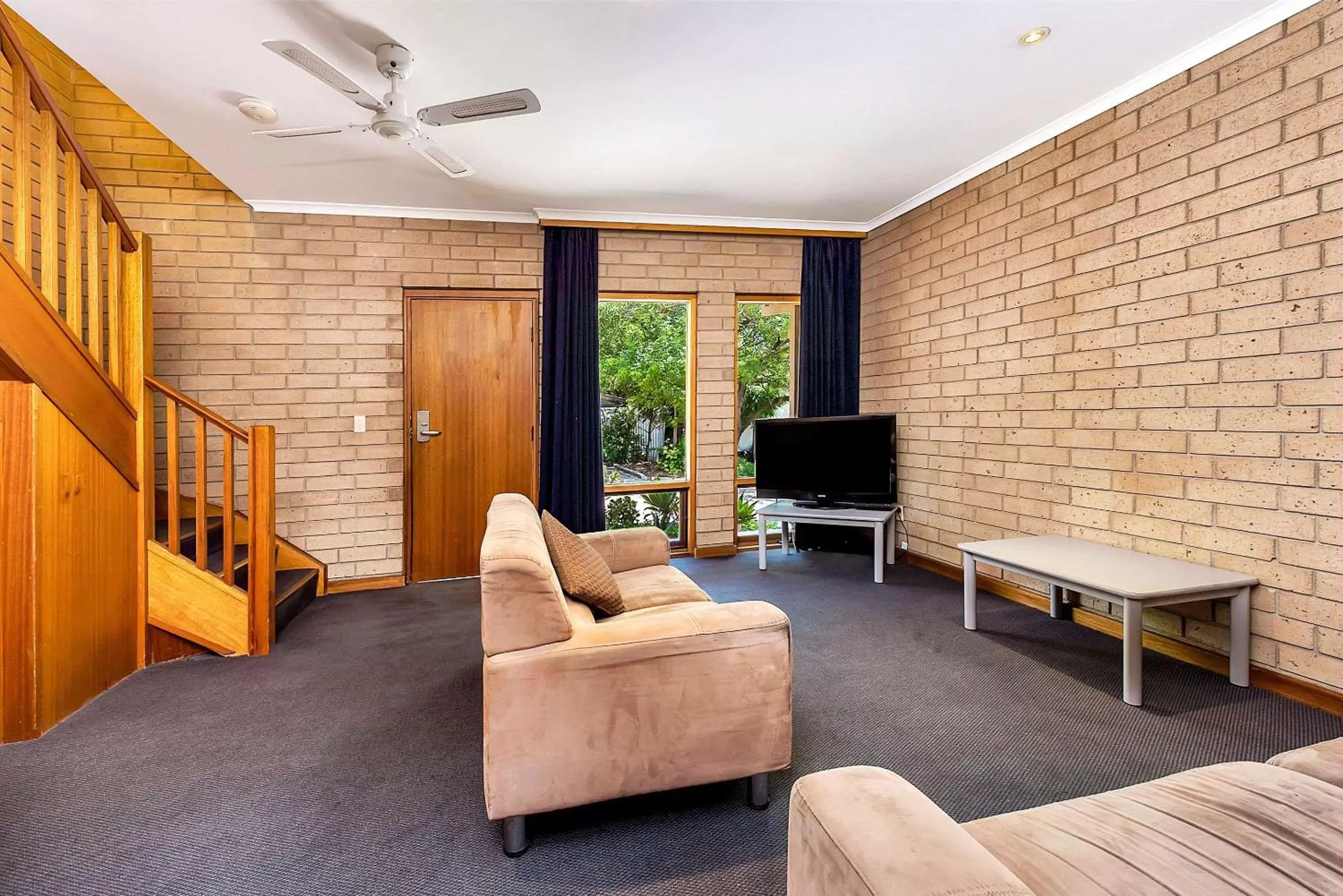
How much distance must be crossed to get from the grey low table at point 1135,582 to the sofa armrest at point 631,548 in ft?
5.18

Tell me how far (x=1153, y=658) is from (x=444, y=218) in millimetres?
4902

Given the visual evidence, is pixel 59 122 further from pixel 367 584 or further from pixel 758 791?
pixel 758 791

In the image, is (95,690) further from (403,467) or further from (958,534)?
(958,534)

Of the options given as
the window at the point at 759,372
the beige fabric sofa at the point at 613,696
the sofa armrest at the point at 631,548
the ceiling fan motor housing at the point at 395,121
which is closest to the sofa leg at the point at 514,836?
the beige fabric sofa at the point at 613,696

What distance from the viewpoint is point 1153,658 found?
287cm

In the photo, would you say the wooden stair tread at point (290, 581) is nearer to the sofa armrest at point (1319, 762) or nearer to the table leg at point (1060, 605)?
the sofa armrest at point (1319, 762)

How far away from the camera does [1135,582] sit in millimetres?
2467

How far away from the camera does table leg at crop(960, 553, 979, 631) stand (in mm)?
3250

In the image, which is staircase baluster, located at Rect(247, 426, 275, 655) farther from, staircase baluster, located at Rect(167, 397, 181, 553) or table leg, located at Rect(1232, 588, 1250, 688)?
table leg, located at Rect(1232, 588, 1250, 688)

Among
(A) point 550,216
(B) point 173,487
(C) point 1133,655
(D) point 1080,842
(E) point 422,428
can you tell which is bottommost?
(C) point 1133,655

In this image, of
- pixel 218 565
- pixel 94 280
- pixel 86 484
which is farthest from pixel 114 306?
pixel 218 565

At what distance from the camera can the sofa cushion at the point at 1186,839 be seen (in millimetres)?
843

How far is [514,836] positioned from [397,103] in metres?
2.70

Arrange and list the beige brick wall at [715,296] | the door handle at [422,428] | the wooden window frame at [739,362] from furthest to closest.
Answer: the wooden window frame at [739,362] < the beige brick wall at [715,296] < the door handle at [422,428]
